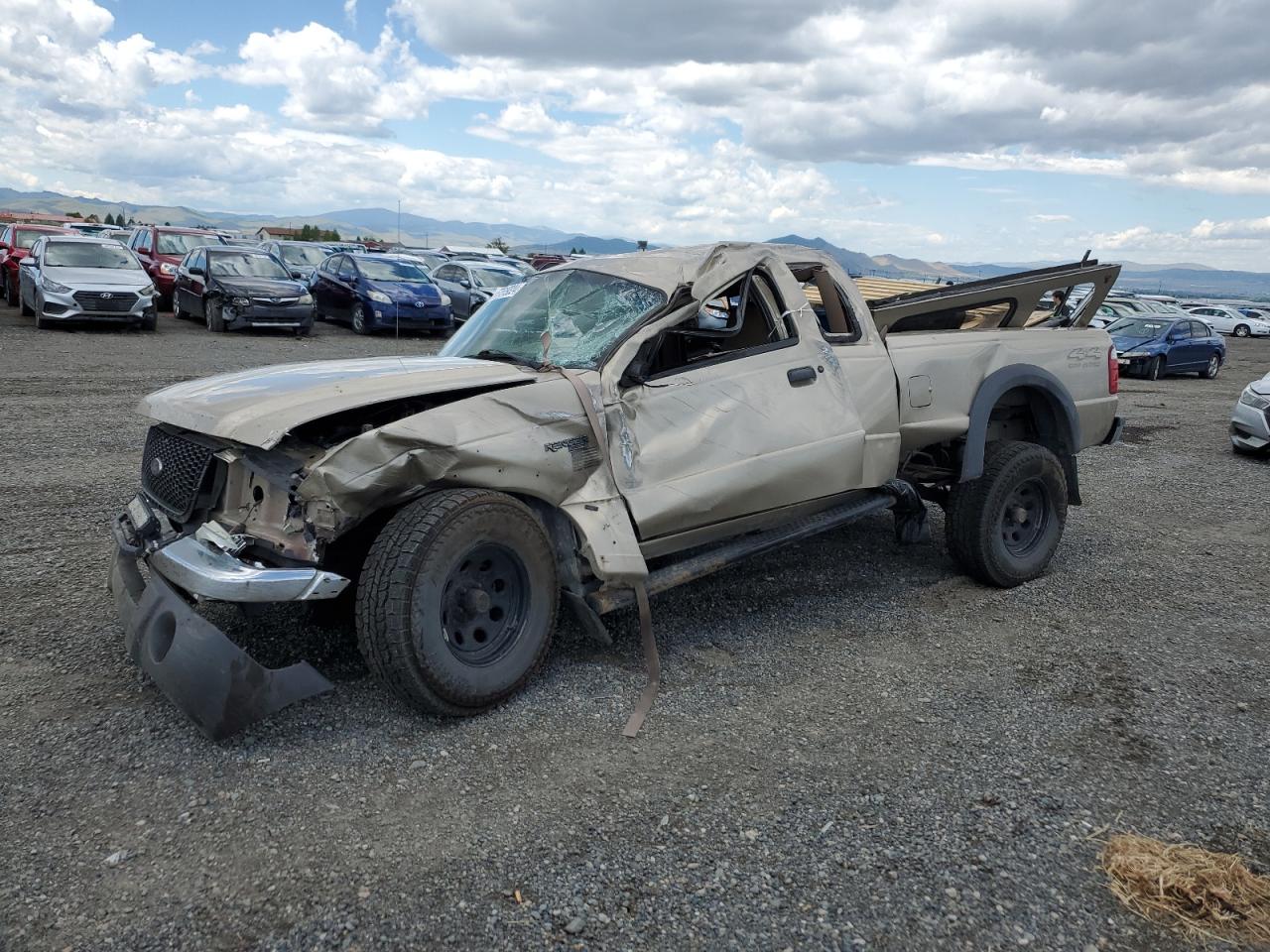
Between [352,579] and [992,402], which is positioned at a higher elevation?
[992,402]

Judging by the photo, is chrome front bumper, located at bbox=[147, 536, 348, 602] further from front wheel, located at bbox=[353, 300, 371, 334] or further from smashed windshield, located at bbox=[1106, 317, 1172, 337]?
smashed windshield, located at bbox=[1106, 317, 1172, 337]

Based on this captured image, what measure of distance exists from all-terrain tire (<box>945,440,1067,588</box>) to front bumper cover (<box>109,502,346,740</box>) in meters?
3.70

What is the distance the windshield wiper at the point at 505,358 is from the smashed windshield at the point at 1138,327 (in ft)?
69.3

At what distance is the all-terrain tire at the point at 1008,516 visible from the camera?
568 centimetres

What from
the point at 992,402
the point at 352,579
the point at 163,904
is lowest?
the point at 163,904

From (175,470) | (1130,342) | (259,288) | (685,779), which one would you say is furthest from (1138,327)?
(175,470)

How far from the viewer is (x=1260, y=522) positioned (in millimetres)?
8016

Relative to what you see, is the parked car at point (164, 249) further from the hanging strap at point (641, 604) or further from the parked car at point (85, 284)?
the hanging strap at point (641, 604)

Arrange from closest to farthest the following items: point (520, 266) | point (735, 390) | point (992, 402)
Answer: point (735, 390), point (992, 402), point (520, 266)

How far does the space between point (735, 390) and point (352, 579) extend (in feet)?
6.36

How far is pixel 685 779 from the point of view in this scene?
11.8 feet

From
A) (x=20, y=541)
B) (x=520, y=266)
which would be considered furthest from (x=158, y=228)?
(x=20, y=541)

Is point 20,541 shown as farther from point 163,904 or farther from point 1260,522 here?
point 1260,522

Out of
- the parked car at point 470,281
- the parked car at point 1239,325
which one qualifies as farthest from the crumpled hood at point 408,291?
the parked car at point 1239,325
